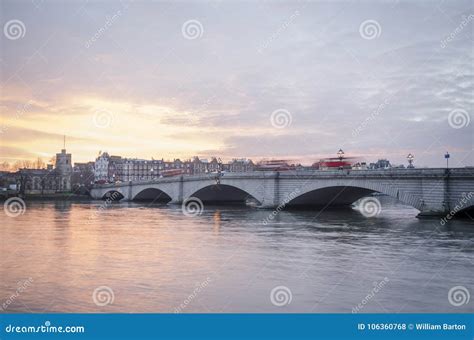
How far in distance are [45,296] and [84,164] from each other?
561 ft

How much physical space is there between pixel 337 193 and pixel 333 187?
4687 mm

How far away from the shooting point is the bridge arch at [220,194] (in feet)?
209

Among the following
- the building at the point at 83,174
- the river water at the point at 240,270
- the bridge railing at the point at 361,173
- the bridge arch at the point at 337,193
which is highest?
the building at the point at 83,174

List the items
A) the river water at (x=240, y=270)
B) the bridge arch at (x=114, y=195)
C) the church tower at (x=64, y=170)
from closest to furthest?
the river water at (x=240, y=270), the bridge arch at (x=114, y=195), the church tower at (x=64, y=170)

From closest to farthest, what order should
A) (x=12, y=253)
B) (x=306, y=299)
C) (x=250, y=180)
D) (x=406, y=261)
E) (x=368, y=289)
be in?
(x=306, y=299) → (x=368, y=289) → (x=406, y=261) → (x=12, y=253) → (x=250, y=180)

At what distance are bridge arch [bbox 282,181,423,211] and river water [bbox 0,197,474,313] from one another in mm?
6315

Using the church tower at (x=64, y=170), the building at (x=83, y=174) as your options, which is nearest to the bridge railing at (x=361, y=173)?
the church tower at (x=64, y=170)

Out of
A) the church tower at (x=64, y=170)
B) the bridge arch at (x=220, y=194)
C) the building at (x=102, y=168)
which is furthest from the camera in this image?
the building at (x=102, y=168)

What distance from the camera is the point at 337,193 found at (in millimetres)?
48781

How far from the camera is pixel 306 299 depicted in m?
13.2

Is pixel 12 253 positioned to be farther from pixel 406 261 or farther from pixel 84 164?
pixel 84 164

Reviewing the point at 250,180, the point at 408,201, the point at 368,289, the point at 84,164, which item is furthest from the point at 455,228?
the point at 84,164

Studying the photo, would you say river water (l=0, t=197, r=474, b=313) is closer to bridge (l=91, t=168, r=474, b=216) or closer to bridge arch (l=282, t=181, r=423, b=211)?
bridge (l=91, t=168, r=474, b=216)

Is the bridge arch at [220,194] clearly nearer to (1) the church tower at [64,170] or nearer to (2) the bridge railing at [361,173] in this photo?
(2) the bridge railing at [361,173]
